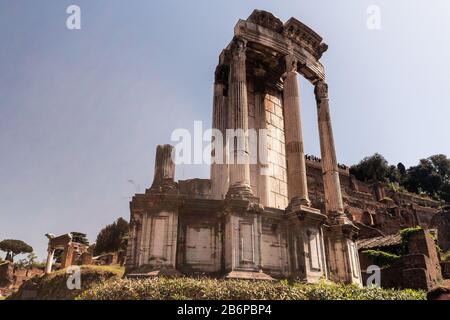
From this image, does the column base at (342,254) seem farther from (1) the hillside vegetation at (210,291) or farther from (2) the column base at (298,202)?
(1) the hillside vegetation at (210,291)

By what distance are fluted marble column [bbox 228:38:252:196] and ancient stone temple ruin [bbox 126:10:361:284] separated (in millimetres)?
36

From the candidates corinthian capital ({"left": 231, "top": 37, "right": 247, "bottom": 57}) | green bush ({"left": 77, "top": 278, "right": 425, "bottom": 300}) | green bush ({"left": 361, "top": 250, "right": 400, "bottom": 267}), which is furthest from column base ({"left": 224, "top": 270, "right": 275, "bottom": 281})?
green bush ({"left": 361, "top": 250, "right": 400, "bottom": 267})

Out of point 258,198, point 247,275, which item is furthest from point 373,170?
point 247,275

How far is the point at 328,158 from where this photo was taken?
1397 cm

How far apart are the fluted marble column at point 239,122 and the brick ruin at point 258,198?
0.03 m

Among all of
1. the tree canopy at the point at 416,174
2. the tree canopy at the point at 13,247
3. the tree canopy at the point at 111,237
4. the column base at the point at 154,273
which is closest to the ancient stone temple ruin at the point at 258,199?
the column base at the point at 154,273

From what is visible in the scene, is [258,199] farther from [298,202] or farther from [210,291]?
[210,291]

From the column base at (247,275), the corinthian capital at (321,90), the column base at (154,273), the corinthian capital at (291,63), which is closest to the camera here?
the column base at (154,273)

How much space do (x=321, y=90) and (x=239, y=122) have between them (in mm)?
5394

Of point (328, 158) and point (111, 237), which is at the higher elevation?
point (111, 237)

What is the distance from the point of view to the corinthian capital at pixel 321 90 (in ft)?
49.2

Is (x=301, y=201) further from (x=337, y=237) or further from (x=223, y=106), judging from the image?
(x=223, y=106)
